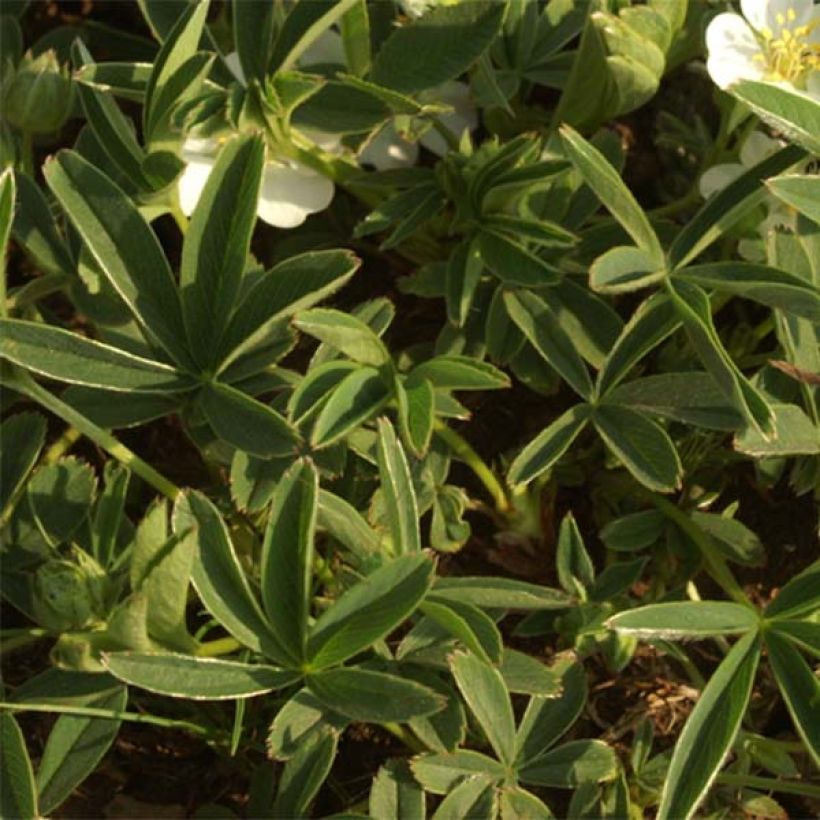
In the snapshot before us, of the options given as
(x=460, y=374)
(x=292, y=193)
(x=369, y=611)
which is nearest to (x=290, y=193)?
(x=292, y=193)

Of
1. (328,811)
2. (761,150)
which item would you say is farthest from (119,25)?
(328,811)

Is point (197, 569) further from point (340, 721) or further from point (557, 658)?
point (557, 658)

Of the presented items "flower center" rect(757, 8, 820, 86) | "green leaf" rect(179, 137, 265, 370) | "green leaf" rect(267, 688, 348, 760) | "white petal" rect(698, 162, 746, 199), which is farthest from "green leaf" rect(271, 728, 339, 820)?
"flower center" rect(757, 8, 820, 86)

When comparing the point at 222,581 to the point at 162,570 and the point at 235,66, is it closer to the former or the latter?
the point at 162,570

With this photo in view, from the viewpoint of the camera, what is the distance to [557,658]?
128cm

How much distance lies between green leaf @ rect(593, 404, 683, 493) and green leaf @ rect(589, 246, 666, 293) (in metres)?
0.14

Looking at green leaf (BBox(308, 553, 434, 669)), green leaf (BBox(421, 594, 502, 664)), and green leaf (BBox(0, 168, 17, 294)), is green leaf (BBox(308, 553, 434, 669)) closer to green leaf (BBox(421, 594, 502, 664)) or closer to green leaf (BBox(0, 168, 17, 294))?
green leaf (BBox(421, 594, 502, 664))

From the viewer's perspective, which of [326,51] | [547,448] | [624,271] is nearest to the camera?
[624,271]

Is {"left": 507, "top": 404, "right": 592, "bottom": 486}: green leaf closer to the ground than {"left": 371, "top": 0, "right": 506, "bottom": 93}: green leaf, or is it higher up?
closer to the ground

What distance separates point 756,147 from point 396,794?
73 cm

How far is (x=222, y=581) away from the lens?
110cm

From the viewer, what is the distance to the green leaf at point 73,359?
1140 millimetres

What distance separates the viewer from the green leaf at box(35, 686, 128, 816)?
3.85 ft

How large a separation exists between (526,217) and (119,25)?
789 millimetres
